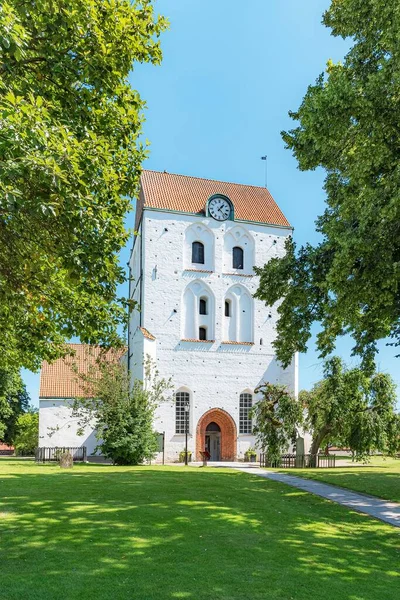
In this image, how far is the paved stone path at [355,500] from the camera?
12180 millimetres

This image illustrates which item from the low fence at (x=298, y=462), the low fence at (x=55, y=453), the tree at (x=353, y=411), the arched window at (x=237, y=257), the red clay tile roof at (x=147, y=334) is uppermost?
the arched window at (x=237, y=257)

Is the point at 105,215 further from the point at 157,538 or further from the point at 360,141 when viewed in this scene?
the point at 360,141

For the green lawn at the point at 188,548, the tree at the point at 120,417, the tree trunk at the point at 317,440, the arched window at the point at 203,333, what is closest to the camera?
the green lawn at the point at 188,548

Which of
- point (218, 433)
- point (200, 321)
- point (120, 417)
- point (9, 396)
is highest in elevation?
point (200, 321)

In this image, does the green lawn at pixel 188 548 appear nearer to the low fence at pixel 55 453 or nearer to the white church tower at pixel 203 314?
the low fence at pixel 55 453

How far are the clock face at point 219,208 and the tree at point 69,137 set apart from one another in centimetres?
2922

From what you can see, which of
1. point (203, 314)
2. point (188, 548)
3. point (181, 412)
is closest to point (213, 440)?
point (181, 412)

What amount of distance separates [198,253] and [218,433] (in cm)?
1332

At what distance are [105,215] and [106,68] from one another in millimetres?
2502

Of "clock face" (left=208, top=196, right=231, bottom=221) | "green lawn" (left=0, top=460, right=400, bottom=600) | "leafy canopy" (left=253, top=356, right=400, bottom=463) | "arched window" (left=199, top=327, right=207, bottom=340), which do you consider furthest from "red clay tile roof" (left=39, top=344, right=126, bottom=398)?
"green lawn" (left=0, top=460, right=400, bottom=600)

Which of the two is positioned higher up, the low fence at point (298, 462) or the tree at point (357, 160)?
the tree at point (357, 160)

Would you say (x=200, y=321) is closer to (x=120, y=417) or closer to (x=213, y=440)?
(x=213, y=440)

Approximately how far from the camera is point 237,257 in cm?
4109

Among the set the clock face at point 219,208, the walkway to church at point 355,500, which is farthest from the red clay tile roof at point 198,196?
the walkway to church at point 355,500
